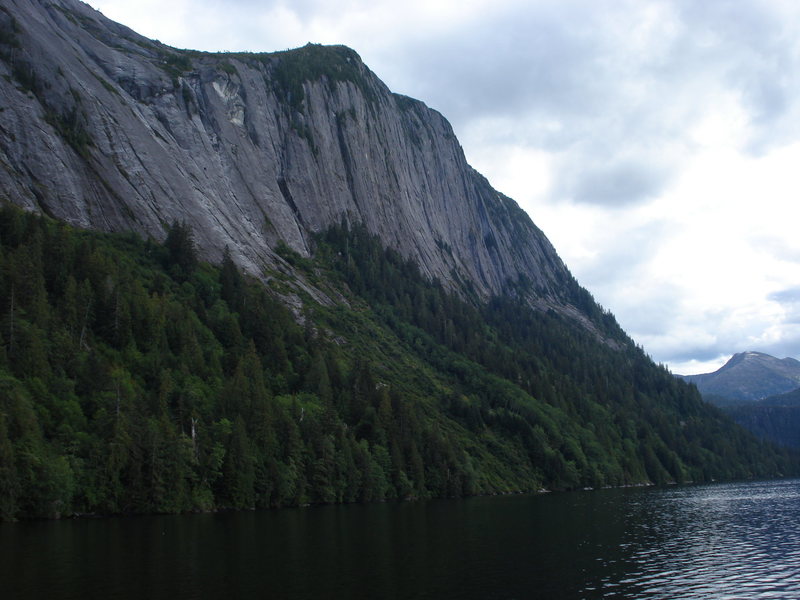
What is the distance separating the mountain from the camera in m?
72.0

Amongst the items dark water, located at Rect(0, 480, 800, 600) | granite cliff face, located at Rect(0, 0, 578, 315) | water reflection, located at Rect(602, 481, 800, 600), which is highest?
granite cliff face, located at Rect(0, 0, 578, 315)

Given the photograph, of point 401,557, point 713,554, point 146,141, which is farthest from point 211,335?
point 713,554

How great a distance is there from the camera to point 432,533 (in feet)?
179

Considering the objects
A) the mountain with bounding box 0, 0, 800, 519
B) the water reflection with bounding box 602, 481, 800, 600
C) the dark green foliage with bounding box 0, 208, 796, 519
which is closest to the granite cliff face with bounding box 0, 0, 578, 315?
the mountain with bounding box 0, 0, 800, 519

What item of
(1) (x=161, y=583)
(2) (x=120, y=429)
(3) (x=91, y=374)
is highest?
(3) (x=91, y=374)

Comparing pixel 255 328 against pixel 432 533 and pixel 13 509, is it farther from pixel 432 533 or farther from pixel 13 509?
pixel 432 533

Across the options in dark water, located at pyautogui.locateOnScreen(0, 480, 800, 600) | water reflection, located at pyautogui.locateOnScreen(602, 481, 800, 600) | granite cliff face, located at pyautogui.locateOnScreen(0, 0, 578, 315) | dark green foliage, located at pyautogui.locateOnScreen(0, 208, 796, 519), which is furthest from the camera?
granite cliff face, located at pyautogui.locateOnScreen(0, 0, 578, 315)

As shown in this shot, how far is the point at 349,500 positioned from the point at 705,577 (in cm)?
6188

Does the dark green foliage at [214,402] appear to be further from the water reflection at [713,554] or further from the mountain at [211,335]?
the water reflection at [713,554]

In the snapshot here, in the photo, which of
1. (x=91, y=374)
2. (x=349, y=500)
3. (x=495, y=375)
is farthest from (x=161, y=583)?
(x=495, y=375)

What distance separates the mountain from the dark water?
33.1ft

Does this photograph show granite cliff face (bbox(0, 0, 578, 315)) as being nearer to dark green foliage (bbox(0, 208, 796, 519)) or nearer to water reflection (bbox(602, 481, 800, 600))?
dark green foliage (bbox(0, 208, 796, 519))

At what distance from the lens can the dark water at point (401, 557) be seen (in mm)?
32938

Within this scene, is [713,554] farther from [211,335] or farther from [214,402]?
[211,335]
